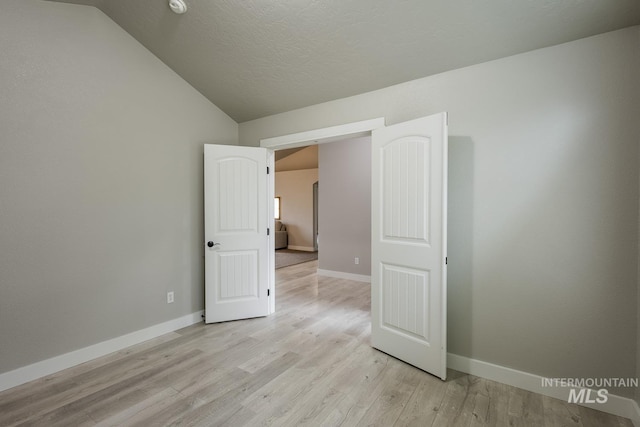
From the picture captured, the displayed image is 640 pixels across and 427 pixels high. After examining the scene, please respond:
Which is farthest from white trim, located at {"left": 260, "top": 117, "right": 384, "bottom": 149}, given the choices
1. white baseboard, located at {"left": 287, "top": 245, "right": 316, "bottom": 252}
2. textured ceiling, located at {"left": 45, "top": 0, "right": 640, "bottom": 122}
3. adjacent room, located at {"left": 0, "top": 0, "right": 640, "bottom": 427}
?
white baseboard, located at {"left": 287, "top": 245, "right": 316, "bottom": 252}

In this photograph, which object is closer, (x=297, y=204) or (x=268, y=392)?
(x=268, y=392)

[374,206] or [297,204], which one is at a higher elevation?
[297,204]

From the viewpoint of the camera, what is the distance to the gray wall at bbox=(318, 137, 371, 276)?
5.31 m

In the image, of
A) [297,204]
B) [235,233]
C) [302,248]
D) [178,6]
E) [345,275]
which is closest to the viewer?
[178,6]

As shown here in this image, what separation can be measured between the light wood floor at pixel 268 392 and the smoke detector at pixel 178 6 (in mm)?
2978

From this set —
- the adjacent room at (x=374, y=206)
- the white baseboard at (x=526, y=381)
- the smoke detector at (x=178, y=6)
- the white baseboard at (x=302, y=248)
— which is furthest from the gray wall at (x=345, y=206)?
the white baseboard at (x=302, y=248)

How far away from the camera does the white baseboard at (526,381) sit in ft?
6.02

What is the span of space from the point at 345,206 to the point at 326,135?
257 cm

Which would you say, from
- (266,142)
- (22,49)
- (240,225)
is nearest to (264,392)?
(240,225)

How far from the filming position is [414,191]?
2.38 m

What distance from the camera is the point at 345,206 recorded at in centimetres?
556

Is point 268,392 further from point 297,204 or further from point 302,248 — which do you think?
point 297,204

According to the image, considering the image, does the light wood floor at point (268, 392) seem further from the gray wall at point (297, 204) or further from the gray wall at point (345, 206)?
the gray wall at point (297, 204)

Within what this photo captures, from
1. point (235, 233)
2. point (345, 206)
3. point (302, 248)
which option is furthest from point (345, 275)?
point (302, 248)
